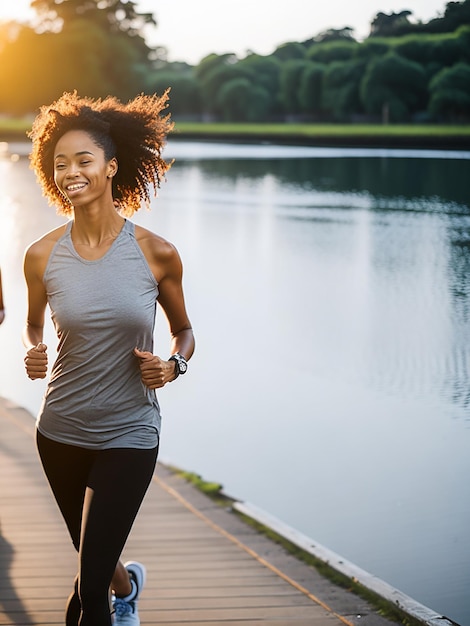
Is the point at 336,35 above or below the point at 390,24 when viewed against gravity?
above

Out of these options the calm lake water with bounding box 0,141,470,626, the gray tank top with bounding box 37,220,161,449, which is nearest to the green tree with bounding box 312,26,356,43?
the calm lake water with bounding box 0,141,470,626

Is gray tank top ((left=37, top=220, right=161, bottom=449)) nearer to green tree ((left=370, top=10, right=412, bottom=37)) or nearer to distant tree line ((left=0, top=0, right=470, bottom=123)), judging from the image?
distant tree line ((left=0, top=0, right=470, bottom=123))

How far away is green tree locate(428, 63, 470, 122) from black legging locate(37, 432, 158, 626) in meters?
28.3

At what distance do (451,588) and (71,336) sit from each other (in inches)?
148

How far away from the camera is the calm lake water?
23.3ft

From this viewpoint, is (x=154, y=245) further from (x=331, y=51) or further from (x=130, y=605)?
(x=331, y=51)

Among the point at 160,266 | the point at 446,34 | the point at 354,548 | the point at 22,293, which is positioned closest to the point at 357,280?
the point at 22,293

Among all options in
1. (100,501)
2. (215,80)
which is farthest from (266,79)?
(100,501)

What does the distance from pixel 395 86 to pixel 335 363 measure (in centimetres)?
2291

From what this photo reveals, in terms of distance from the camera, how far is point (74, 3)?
78.4 metres

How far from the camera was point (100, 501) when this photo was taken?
2.43 meters

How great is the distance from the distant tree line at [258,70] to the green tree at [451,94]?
0.04 meters

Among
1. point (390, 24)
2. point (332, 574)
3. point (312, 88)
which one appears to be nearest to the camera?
point (332, 574)

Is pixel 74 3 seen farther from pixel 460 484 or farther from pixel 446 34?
pixel 460 484
